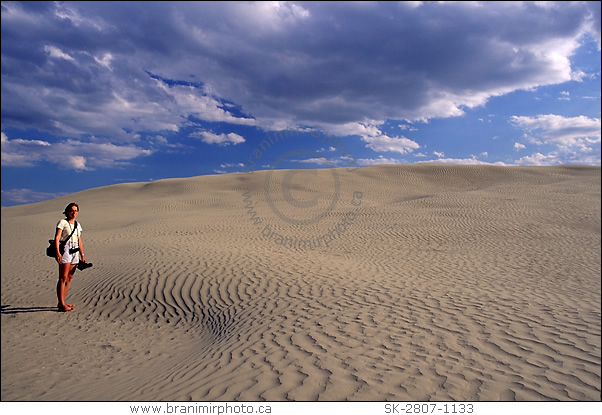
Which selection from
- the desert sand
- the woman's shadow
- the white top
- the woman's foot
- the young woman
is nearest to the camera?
the young woman

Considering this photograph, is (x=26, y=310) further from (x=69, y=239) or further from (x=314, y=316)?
(x=314, y=316)

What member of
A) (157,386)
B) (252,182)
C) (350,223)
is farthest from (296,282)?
(252,182)

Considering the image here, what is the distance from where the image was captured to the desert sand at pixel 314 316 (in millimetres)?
4234

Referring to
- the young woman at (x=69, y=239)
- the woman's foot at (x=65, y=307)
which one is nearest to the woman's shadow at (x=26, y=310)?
the woman's foot at (x=65, y=307)

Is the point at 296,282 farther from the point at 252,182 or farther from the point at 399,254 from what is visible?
the point at 252,182

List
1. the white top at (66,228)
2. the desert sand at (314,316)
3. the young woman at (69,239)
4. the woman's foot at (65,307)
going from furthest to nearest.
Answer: the woman's foot at (65,307) → the desert sand at (314,316) → the white top at (66,228) → the young woman at (69,239)

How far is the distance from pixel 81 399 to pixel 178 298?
3922 mm

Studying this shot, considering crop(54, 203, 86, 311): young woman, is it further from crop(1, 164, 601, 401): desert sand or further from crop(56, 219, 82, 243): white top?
crop(1, 164, 601, 401): desert sand

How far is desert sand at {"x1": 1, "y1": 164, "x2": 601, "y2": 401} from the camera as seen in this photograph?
13.9 feet

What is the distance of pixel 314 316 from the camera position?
258 inches

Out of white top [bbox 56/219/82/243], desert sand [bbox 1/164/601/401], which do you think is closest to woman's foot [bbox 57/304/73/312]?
desert sand [bbox 1/164/601/401]

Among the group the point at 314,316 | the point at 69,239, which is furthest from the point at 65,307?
the point at 314,316

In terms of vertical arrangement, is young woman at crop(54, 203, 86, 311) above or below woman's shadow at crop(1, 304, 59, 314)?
above

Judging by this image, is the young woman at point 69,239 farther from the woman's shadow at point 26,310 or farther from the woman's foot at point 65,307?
the woman's shadow at point 26,310
